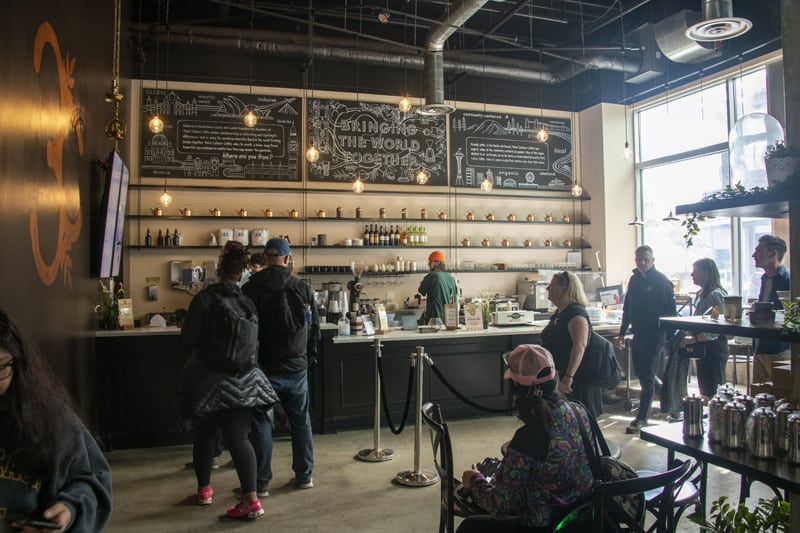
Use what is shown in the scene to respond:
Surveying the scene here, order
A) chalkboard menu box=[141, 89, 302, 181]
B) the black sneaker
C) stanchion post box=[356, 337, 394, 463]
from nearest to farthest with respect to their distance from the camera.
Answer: stanchion post box=[356, 337, 394, 463] < the black sneaker < chalkboard menu box=[141, 89, 302, 181]

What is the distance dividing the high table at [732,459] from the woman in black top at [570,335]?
3.84ft

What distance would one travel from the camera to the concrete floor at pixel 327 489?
3.46 m

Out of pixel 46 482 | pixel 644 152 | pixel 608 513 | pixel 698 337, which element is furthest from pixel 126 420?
pixel 644 152

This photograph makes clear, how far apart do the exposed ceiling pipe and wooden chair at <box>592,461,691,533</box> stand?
20.8ft

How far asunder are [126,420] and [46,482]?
3.90 m

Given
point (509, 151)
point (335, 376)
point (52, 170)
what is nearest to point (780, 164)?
point (52, 170)

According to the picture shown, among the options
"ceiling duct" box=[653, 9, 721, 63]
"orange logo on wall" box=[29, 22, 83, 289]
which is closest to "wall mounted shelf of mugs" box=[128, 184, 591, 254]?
"ceiling duct" box=[653, 9, 721, 63]

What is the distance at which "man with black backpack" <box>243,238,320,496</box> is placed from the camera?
153 inches

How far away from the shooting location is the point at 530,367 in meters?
2.30

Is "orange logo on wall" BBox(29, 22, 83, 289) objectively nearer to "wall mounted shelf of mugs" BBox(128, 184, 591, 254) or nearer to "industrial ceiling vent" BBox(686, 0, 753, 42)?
"wall mounted shelf of mugs" BBox(128, 184, 591, 254)

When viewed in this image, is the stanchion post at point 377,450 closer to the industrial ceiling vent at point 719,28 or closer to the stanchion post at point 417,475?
the stanchion post at point 417,475

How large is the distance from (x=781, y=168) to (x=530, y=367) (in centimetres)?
126

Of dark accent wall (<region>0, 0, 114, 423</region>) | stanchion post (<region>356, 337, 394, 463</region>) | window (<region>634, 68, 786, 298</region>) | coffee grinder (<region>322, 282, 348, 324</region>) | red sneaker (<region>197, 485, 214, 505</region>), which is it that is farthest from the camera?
window (<region>634, 68, 786, 298</region>)

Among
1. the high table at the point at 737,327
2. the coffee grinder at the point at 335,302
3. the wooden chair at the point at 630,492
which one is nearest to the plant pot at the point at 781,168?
the high table at the point at 737,327
